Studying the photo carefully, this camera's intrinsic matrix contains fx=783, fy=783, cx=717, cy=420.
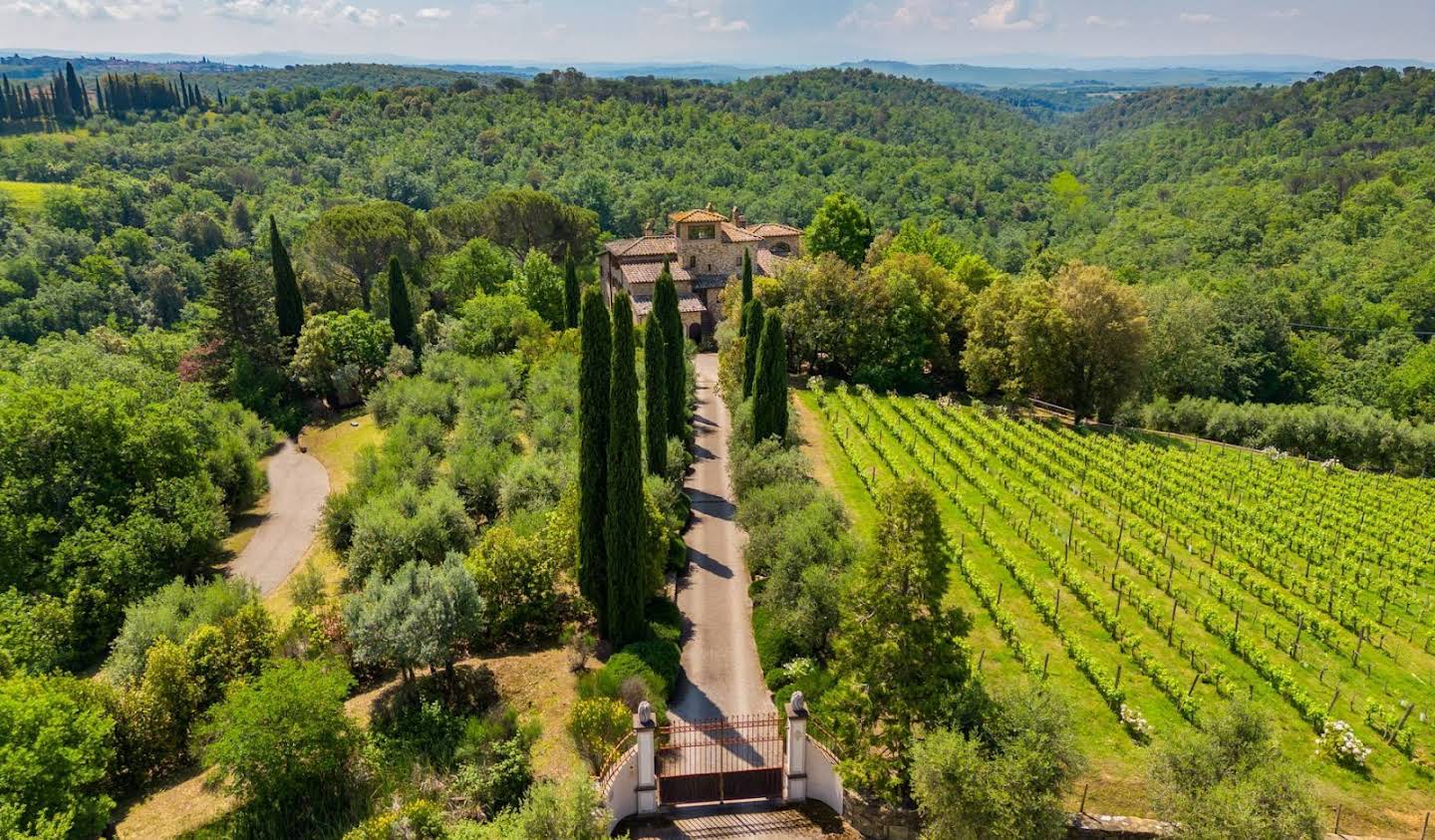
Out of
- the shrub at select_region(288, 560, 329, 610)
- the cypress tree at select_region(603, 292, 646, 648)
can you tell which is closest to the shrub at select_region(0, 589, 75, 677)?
the shrub at select_region(288, 560, 329, 610)

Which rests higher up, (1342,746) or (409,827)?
(409,827)

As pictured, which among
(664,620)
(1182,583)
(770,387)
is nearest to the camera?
(664,620)

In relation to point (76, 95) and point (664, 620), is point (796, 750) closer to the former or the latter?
point (664, 620)

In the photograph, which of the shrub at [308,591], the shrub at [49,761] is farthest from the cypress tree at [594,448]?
the shrub at [49,761]

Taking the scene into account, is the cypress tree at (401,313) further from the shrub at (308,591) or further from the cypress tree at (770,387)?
the shrub at (308,591)

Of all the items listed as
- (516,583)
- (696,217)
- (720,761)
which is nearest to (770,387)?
(516,583)

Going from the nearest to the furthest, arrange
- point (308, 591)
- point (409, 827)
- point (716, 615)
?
point (409, 827) < point (308, 591) < point (716, 615)

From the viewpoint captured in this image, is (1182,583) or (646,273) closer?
(1182,583)
